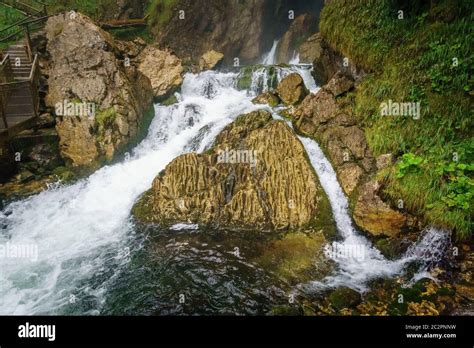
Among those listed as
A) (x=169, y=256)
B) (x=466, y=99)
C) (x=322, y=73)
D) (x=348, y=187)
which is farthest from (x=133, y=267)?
(x=322, y=73)

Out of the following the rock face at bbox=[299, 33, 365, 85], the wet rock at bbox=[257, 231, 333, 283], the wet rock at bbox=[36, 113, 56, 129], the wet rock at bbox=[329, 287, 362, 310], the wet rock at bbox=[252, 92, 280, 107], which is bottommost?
the wet rock at bbox=[329, 287, 362, 310]

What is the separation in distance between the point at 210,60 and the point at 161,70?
5.00m

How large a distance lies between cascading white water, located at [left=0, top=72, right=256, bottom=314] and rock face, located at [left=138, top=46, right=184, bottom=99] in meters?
1.08

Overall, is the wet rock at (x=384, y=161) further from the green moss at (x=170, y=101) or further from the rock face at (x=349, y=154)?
the green moss at (x=170, y=101)

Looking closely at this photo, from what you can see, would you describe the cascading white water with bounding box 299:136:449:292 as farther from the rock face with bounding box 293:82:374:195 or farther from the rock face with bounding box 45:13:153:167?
the rock face with bounding box 45:13:153:167

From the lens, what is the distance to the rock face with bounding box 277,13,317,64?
23.8 m

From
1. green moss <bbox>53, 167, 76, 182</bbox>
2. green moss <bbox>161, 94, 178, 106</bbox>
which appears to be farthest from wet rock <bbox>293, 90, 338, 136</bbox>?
green moss <bbox>53, 167, 76, 182</bbox>

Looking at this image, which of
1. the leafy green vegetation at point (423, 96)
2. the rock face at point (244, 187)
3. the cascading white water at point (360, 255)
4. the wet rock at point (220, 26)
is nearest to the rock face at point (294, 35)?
the wet rock at point (220, 26)

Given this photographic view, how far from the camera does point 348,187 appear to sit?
30.2 ft

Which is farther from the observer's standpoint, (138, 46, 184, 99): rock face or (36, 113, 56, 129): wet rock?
(138, 46, 184, 99): rock face

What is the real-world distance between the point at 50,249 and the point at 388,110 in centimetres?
953

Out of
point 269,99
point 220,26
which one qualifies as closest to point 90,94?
point 269,99

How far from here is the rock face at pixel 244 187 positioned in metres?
9.20

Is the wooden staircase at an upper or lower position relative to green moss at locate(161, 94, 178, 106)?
lower
